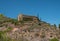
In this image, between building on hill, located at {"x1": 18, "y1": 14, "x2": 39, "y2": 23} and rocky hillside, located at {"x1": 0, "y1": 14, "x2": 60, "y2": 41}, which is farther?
building on hill, located at {"x1": 18, "y1": 14, "x2": 39, "y2": 23}

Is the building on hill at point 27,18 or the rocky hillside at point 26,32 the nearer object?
the rocky hillside at point 26,32

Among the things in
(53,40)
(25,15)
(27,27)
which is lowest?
(53,40)

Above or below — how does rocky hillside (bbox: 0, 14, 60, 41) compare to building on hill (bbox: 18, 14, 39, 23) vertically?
below

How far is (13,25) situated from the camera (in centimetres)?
4319

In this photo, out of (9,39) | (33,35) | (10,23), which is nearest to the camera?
(9,39)

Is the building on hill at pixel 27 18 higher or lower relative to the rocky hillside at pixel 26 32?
higher

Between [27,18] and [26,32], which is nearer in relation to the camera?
[26,32]

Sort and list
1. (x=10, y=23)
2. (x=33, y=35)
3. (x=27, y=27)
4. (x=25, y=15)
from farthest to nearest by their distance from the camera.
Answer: (x=25, y=15) → (x=10, y=23) → (x=27, y=27) → (x=33, y=35)

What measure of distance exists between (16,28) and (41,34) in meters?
5.80

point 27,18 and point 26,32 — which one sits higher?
point 27,18

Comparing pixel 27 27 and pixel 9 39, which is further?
pixel 27 27

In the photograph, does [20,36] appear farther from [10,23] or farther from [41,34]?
[10,23]

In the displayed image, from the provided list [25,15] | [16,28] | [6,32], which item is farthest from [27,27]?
[25,15]

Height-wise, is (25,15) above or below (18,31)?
above
